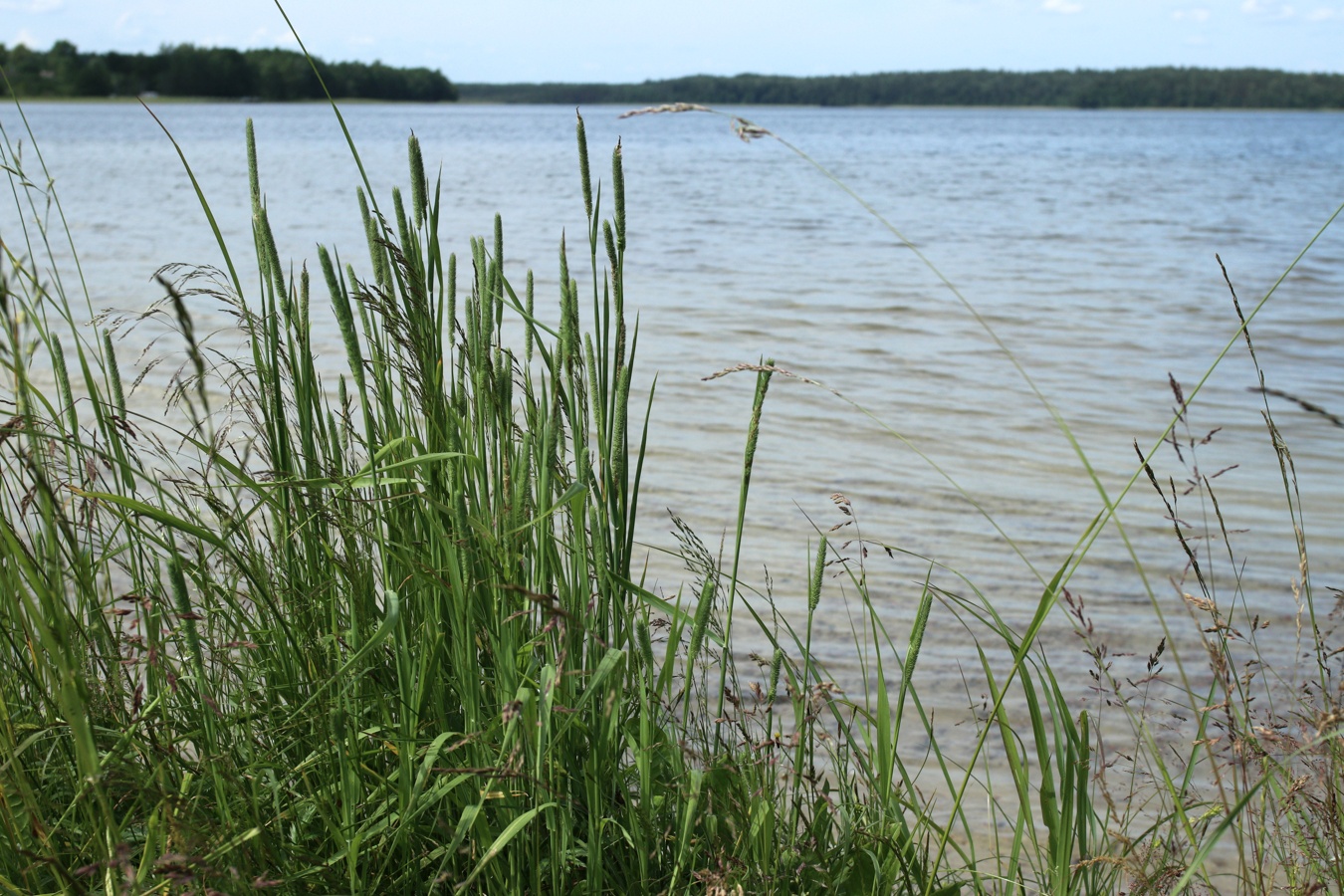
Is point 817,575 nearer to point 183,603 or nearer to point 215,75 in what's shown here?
point 183,603

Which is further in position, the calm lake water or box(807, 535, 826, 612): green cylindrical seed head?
the calm lake water

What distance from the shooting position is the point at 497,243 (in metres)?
1.38

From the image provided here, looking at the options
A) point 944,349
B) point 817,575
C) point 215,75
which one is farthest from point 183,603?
point 215,75

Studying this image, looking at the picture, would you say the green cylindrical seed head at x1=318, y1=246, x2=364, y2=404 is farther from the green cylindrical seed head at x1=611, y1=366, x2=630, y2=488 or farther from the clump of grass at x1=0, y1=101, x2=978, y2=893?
the green cylindrical seed head at x1=611, y1=366, x2=630, y2=488

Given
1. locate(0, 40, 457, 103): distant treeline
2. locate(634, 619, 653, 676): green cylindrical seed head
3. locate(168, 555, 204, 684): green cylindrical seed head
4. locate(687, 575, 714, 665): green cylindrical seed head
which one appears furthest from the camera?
locate(0, 40, 457, 103): distant treeline

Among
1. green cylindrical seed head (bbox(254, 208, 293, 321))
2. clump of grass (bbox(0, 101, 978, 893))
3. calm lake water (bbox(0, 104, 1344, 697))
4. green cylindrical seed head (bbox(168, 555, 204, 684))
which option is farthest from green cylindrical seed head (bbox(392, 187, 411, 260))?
calm lake water (bbox(0, 104, 1344, 697))

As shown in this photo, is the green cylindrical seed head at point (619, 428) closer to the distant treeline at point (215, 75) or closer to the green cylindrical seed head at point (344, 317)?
the green cylindrical seed head at point (344, 317)

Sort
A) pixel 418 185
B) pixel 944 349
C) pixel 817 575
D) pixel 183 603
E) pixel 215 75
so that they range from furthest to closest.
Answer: pixel 215 75 < pixel 944 349 < pixel 418 185 < pixel 817 575 < pixel 183 603

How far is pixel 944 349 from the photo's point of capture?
7.00m

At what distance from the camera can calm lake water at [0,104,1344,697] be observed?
12.6 ft

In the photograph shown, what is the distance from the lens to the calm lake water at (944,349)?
3838 millimetres

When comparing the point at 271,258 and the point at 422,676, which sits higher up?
the point at 271,258

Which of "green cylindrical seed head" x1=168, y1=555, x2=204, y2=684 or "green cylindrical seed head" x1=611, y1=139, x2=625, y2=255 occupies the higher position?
"green cylindrical seed head" x1=611, y1=139, x2=625, y2=255

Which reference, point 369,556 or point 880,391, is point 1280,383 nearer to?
point 880,391
